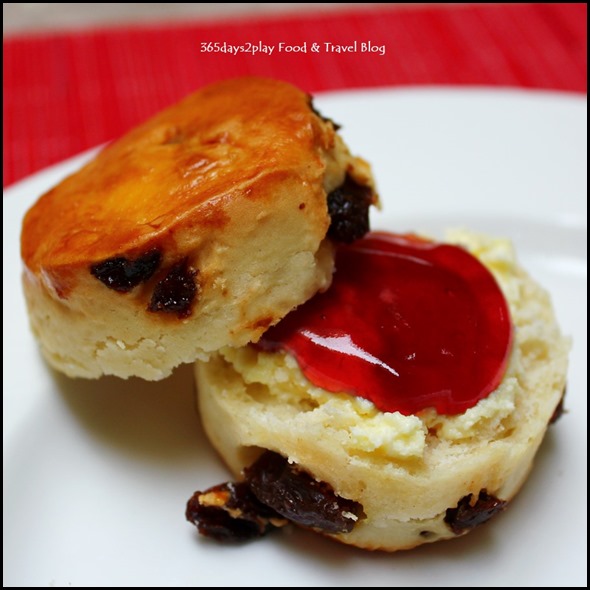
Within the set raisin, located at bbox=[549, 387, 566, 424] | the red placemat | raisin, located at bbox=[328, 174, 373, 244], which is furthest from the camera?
the red placemat

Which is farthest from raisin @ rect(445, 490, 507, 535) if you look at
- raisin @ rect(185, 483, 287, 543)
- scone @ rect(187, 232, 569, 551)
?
raisin @ rect(185, 483, 287, 543)

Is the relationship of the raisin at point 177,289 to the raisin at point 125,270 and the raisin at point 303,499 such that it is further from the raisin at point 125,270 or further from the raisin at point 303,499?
the raisin at point 303,499

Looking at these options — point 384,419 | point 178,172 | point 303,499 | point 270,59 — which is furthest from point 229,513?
point 270,59

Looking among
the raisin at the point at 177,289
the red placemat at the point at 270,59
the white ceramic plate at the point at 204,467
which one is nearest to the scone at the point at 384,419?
the white ceramic plate at the point at 204,467

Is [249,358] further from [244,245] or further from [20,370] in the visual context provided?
[20,370]

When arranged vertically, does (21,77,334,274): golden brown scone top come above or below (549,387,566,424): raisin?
above

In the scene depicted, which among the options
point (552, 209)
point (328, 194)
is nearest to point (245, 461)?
point (328, 194)

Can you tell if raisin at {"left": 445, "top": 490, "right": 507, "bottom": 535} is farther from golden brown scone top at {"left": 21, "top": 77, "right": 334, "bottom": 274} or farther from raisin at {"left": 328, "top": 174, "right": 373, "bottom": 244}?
golden brown scone top at {"left": 21, "top": 77, "right": 334, "bottom": 274}

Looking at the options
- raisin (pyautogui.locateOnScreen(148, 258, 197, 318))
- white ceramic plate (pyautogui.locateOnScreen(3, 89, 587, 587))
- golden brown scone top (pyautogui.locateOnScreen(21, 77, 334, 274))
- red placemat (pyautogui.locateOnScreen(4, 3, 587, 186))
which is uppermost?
golden brown scone top (pyautogui.locateOnScreen(21, 77, 334, 274))
